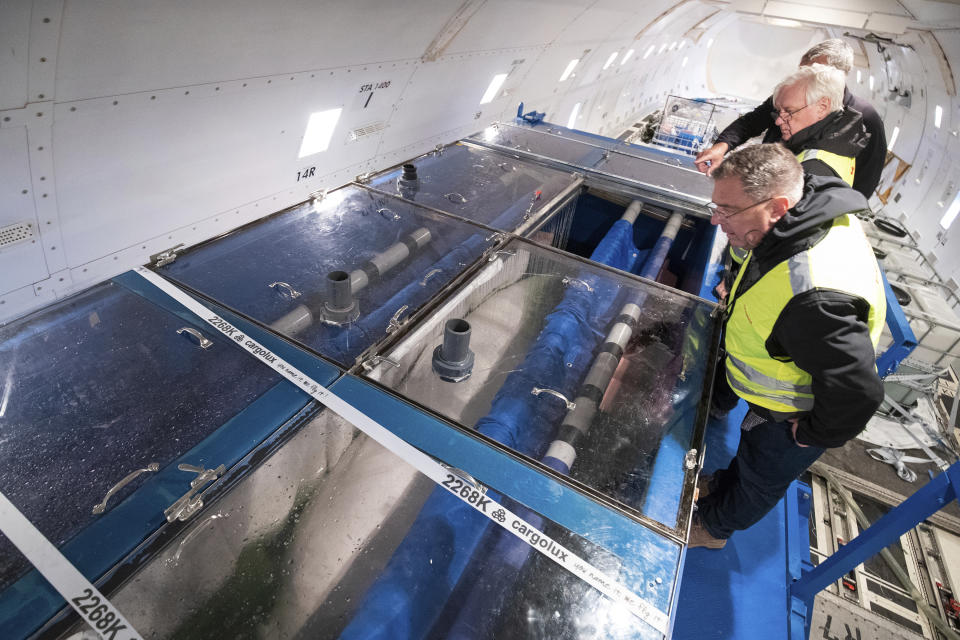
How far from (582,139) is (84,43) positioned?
4.20 meters

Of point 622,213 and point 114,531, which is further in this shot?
point 622,213

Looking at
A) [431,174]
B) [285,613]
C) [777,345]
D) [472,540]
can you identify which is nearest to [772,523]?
[777,345]

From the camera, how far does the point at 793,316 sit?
141cm

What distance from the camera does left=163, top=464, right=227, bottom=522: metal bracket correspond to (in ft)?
3.70

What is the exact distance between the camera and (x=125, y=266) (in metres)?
2.56

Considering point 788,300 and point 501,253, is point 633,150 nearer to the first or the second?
point 501,253

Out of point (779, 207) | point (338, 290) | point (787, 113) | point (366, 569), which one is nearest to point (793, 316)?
point (779, 207)

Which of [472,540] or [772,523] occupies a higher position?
[472,540]

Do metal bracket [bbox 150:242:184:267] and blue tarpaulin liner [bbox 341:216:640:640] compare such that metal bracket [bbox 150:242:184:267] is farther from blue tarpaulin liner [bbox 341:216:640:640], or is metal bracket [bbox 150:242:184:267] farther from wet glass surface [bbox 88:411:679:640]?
blue tarpaulin liner [bbox 341:216:640:640]

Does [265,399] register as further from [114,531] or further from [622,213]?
[622,213]

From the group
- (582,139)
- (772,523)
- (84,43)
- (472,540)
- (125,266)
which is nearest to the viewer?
(472,540)

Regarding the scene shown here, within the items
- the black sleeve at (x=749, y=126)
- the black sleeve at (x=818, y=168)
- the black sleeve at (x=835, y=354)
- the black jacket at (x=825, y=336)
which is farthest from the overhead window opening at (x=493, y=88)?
the black sleeve at (x=835, y=354)

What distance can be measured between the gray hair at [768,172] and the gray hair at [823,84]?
1.34 metres

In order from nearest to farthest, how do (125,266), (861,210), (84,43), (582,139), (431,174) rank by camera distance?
(861,210) → (84,43) → (125,266) → (431,174) → (582,139)
